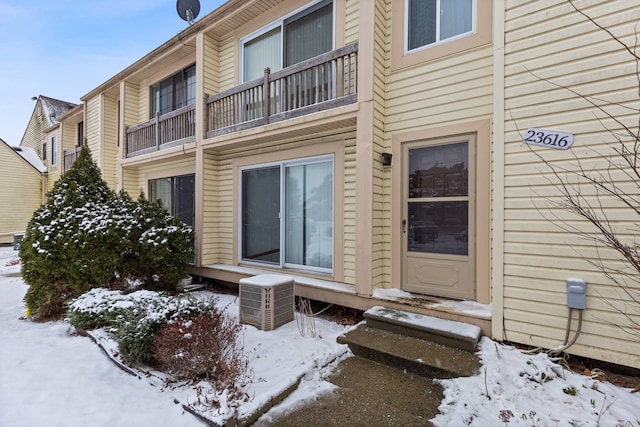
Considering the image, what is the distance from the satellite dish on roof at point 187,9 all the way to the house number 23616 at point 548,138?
802 cm

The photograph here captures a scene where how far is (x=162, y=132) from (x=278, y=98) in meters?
3.96

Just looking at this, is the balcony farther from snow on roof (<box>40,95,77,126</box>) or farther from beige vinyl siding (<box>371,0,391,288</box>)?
snow on roof (<box>40,95,77,126</box>)

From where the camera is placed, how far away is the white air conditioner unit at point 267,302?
13.0 ft

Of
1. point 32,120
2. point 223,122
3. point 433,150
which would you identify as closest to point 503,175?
point 433,150

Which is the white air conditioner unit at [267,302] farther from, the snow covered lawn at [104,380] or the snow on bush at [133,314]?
the snow on bush at [133,314]

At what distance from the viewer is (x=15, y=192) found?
15406 millimetres

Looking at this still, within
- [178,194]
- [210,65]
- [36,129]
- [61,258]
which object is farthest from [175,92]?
[36,129]

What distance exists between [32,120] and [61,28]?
8276 mm

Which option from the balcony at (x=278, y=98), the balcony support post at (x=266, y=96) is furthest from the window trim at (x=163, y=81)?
the balcony support post at (x=266, y=96)

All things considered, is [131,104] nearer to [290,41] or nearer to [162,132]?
[162,132]

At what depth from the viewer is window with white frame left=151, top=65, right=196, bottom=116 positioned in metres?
8.02

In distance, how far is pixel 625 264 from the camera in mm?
2703

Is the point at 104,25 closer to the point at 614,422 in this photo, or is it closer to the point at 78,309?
the point at 78,309

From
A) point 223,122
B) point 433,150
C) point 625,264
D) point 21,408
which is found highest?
point 223,122
